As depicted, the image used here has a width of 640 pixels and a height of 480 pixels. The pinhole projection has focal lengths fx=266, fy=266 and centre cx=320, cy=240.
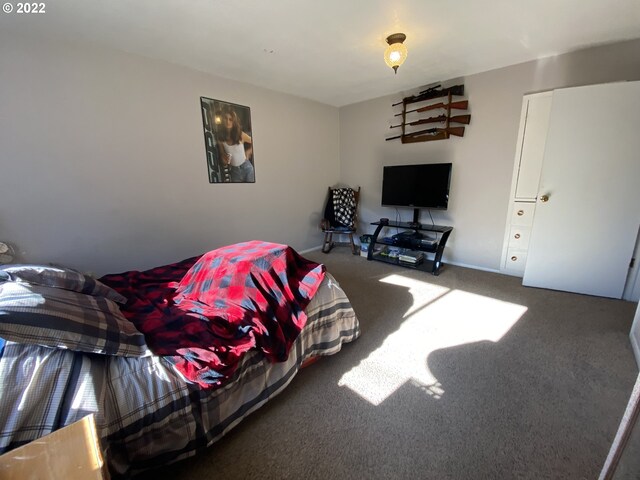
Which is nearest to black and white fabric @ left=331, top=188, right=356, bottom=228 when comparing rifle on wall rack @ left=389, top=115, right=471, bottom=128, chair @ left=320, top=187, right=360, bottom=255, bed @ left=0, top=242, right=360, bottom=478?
chair @ left=320, top=187, right=360, bottom=255

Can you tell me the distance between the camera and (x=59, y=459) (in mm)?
625

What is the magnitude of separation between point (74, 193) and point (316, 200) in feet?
9.01

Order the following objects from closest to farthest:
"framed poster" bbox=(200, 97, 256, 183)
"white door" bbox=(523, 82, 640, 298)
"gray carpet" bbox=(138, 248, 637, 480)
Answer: "gray carpet" bbox=(138, 248, 637, 480), "white door" bbox=(523, 82, 640, 298), "framed poster" bbox=(200, 97, 256, 183)

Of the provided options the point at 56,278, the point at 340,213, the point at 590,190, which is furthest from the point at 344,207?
the point at 56,278

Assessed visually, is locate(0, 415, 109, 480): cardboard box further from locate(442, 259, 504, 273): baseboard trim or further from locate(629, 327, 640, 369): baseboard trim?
locate(442, 259, 504, 273): baseboard trim

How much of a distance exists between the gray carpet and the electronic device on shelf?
1.45m

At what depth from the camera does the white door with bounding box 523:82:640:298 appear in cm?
218

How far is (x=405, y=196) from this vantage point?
Result: 3479 mm

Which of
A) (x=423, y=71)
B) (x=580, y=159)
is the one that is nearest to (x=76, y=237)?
(x=423, y=71)

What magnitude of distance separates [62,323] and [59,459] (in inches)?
20.9

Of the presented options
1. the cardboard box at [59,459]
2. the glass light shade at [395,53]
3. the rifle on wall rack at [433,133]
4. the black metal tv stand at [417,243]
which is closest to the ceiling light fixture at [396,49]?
the glass light shade at [395,53]

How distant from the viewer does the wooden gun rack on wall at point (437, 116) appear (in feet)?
9.96

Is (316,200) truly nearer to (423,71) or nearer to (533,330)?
(423,71)

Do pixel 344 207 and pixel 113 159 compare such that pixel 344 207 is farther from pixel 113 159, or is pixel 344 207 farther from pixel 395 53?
pixel 113 159
